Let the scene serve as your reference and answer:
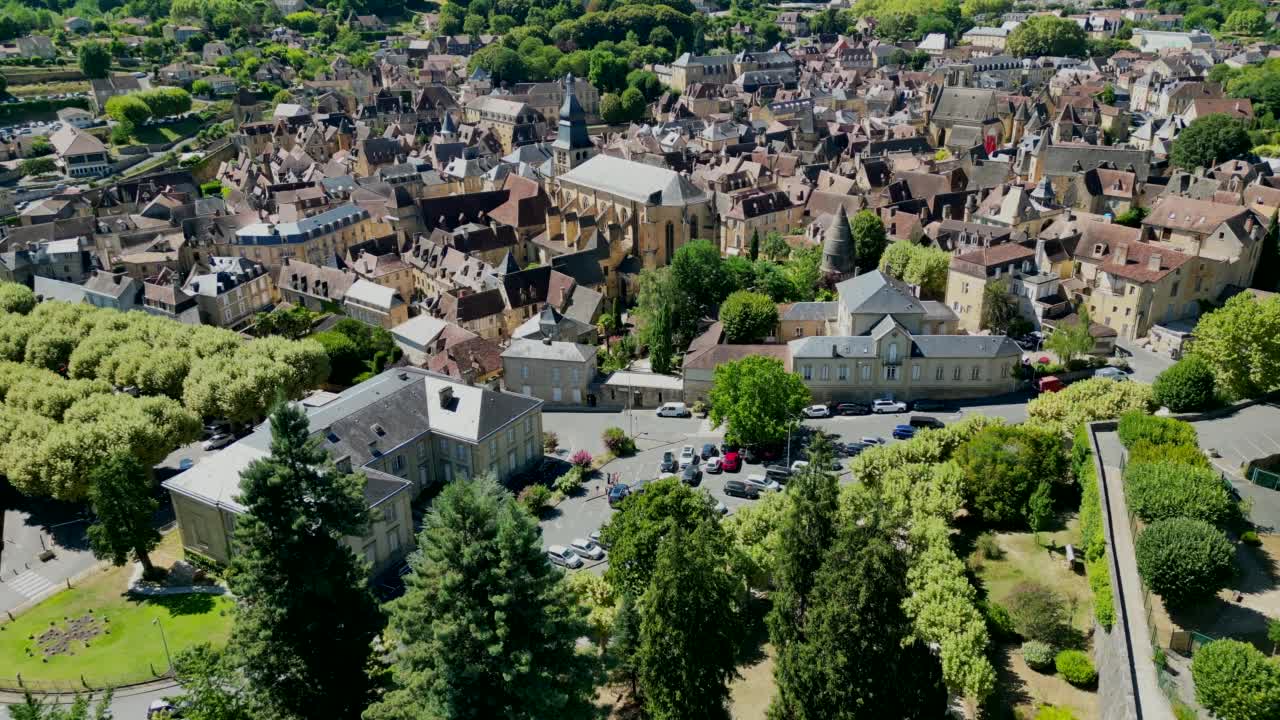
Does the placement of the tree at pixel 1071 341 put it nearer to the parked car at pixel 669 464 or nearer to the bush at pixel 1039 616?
the bush at pixel 1039 616

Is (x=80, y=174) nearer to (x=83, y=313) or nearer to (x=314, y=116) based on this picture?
(x=314, y=116)

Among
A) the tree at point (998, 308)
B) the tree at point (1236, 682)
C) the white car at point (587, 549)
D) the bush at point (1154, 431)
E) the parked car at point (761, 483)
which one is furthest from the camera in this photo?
the tree at point (998, 308)

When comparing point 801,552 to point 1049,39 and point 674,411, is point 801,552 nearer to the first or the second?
point 674,411

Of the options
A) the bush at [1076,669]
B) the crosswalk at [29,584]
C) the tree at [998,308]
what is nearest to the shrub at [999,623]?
the bush at [1076,669]

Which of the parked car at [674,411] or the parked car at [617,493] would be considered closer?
the parked car at [617,493]

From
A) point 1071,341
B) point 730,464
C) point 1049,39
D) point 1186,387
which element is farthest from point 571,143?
point 1049,39

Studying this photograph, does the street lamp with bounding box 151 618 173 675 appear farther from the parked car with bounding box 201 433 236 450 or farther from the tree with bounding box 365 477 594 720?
the parked car with bounding box 201 433 236 450
